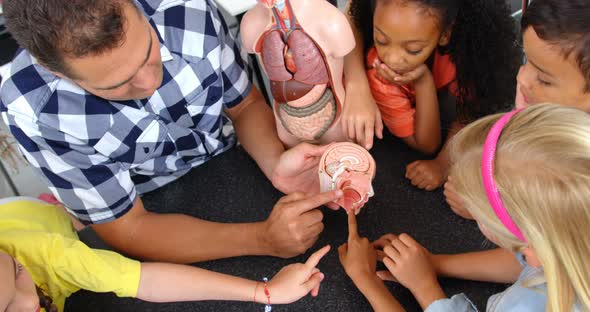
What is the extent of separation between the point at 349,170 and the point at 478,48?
36 cm

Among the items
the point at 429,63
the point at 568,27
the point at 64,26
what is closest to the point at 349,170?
the point at 429,63

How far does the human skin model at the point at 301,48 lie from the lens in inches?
30.1

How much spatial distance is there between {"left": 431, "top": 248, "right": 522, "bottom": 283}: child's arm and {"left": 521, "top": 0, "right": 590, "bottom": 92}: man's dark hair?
309 mm

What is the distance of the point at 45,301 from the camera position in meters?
0.83

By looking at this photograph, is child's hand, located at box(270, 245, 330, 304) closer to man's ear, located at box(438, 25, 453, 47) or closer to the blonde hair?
the blonde hair

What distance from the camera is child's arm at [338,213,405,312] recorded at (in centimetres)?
81

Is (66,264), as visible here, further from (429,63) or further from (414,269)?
(429,63)

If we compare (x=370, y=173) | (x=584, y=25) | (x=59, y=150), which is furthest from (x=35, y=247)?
(x=584, y=25)

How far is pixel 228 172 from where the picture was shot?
1.13 m

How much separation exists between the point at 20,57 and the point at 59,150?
191 millimetres

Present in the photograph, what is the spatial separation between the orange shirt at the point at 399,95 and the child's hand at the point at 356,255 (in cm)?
26

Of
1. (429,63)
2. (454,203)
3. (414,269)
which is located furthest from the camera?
(429,63)

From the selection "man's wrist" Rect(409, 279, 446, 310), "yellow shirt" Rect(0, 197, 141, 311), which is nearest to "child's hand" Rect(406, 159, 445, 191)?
"man's wrist" Rect(409, 279, 446, 310)

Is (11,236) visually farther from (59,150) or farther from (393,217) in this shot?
(393,217)
